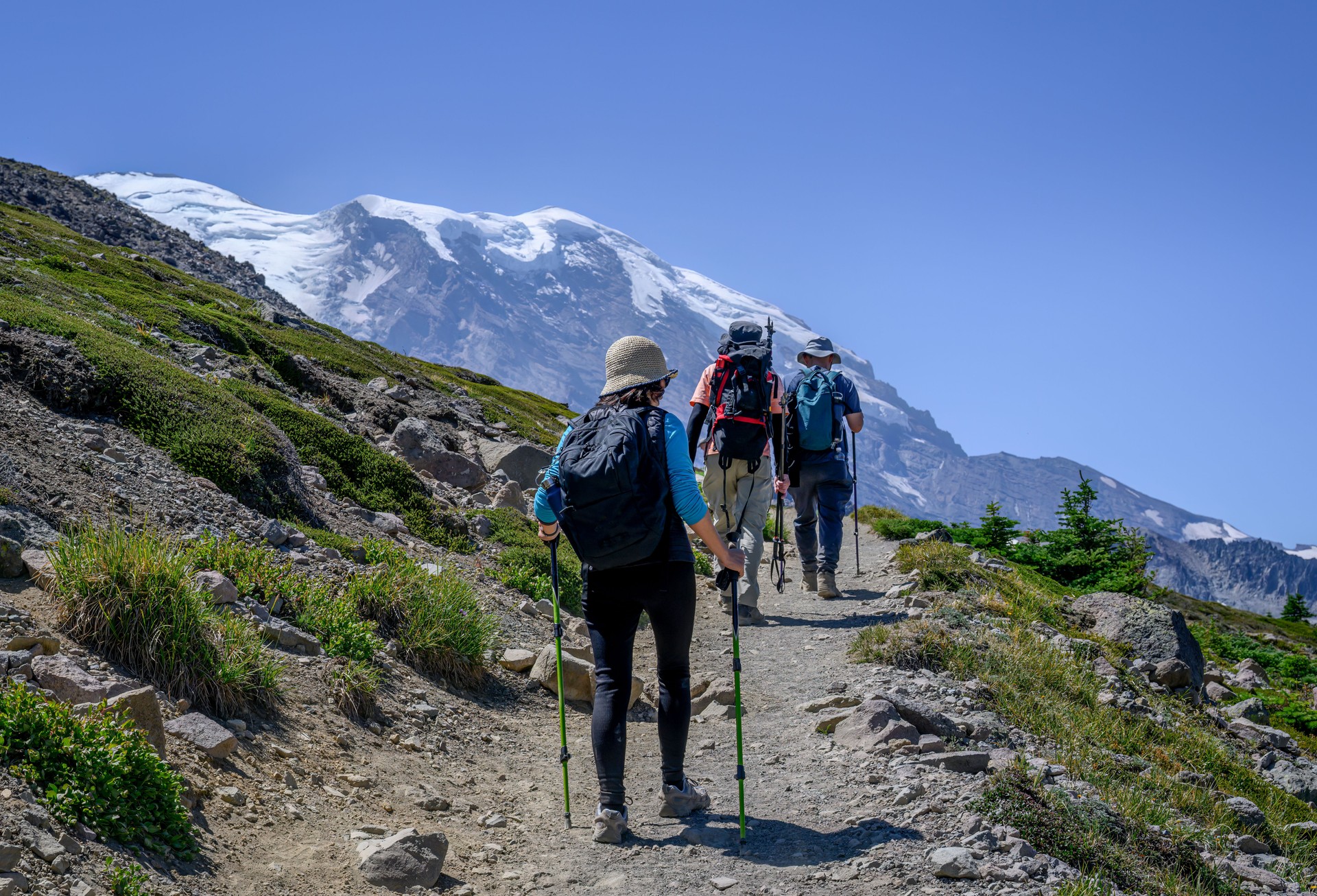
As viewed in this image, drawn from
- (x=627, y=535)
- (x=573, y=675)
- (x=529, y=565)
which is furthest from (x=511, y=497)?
(x=627, y=535)

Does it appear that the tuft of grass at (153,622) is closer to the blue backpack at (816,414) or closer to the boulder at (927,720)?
the boulder at (927,720)

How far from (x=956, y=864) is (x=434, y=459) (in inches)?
495

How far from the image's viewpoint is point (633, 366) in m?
5.40

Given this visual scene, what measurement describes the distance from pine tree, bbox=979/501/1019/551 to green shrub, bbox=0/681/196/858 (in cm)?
1909

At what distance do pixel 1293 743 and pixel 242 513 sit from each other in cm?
1403

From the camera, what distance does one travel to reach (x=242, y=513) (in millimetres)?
9109

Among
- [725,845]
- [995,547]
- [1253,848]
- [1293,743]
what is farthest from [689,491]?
[995,547]

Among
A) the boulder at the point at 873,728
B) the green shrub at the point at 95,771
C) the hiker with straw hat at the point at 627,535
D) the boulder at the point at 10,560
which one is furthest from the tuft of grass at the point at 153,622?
the boulder at the point at 873,728

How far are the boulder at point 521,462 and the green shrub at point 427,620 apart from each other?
8937 millimetres

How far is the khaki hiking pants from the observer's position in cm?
1022

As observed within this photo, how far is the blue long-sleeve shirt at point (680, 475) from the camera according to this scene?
5.05 m

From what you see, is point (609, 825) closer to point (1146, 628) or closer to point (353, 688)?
point (353, 688)

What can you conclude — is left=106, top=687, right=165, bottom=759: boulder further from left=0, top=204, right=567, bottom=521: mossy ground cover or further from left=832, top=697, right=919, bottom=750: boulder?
left=0, top=204, right=567, bottom=521: mossy ground cover

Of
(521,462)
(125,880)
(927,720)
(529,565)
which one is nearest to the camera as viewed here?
(125,880)
